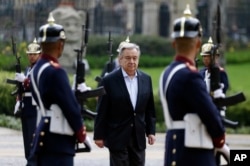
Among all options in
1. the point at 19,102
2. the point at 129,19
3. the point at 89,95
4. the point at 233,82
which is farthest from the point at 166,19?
the point at 89,95

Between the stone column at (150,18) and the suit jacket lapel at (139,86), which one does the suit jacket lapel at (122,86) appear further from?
the stone column at (150,18)

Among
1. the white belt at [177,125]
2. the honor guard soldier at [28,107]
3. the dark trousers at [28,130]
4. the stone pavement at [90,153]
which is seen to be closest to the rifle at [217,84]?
the white belt at [177,125]

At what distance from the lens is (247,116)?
23.8 m

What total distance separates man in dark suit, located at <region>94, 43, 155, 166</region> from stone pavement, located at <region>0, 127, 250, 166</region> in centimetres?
471

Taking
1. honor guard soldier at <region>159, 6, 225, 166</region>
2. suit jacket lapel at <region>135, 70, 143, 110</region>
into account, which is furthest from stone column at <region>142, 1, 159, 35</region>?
honor guard soldier at <region>159, 6, 225, 166</region>

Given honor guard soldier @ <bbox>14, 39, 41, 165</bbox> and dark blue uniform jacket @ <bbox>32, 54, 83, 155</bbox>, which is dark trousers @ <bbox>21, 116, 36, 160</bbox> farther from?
dark blue uniform jacket @ <bbox>32, 54, 83, 155</bbox>

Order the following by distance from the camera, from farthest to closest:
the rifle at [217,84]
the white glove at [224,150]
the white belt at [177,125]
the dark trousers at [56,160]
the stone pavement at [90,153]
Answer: the stone pavement at [90,153] → the dark trousers at [56,160] → the rifle at [217,84] → the white glove at [224,150] → the white belt at [177,125]

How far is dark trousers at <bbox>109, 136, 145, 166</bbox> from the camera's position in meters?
12.4

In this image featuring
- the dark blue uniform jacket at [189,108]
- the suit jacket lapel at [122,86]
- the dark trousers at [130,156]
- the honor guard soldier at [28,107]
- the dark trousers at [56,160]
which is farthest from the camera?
the honor guard soldier at [28,107]

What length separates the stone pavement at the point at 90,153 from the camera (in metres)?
17.5

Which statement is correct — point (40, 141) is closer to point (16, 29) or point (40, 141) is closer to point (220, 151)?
point (220, 151)

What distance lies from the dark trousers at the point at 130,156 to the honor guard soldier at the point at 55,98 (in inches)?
87.6

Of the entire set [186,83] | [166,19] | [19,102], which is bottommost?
[166,19]

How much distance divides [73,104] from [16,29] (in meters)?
30.7
